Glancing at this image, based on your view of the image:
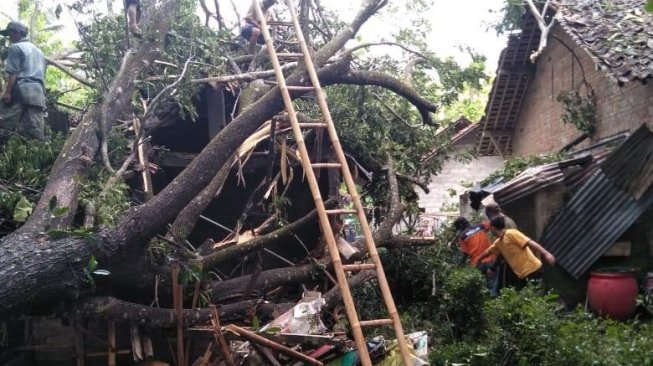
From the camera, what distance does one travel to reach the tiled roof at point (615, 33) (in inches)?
321

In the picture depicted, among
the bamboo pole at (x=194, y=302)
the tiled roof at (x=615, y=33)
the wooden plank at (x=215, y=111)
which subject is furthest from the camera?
the tiled roof at (x=615, y=33)

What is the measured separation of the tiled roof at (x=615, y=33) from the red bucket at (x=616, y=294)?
8.55 feet

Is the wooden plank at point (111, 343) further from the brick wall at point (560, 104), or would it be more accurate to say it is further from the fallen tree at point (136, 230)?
the brick wall at point (560, 104)

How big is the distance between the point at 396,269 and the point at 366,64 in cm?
289

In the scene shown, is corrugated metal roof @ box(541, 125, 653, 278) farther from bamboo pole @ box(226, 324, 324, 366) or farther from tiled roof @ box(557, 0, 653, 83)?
bamboo pole @ box(226, 324, 324, 366)

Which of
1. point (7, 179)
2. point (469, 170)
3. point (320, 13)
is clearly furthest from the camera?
point (469, 170)

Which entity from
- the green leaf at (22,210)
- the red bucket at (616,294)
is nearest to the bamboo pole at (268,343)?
the green leaf at (22,210)

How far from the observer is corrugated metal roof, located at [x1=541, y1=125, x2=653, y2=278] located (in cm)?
725

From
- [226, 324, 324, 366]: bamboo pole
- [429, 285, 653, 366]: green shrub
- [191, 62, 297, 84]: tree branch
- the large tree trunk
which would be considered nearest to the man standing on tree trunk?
the large tree trunk

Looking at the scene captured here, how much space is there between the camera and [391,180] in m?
7.91

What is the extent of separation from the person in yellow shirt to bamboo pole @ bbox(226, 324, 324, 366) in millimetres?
2958

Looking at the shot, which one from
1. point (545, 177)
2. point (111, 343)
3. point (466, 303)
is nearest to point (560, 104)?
point (545, 177)

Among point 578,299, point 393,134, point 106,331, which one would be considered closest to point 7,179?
point 106,331

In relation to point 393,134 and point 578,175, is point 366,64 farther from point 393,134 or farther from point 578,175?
point 578,175
